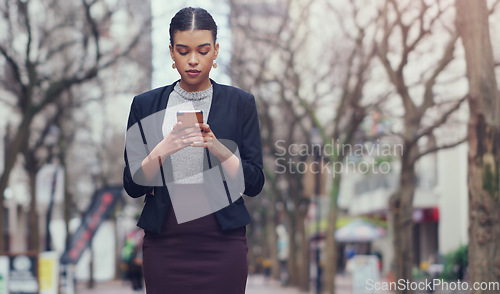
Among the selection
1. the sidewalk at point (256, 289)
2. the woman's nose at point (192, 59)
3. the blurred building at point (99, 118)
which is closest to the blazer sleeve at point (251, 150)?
the woman's nose at point (192, 59)

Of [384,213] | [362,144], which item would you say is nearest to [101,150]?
[384,213]

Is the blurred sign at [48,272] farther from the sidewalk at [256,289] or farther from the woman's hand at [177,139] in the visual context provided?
the woman's hand at [177,139]

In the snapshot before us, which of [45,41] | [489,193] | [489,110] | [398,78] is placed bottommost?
[489,193]

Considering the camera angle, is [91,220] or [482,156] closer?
[482,156]

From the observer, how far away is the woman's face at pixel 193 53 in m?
3.05

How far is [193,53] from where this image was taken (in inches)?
120

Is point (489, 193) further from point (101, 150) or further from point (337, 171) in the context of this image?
point (101, 150)

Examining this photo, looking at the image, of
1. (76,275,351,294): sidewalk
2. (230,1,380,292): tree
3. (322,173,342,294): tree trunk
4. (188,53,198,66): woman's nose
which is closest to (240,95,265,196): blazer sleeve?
(188,53,198,66): woman's nose

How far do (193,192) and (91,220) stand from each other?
2069 cm

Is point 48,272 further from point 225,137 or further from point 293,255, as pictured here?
point 293,255

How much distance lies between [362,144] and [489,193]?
16192mm

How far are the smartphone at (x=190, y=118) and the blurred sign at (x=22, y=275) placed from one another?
13735 mm

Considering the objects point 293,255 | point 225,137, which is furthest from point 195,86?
point 293,255

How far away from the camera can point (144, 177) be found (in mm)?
3045
